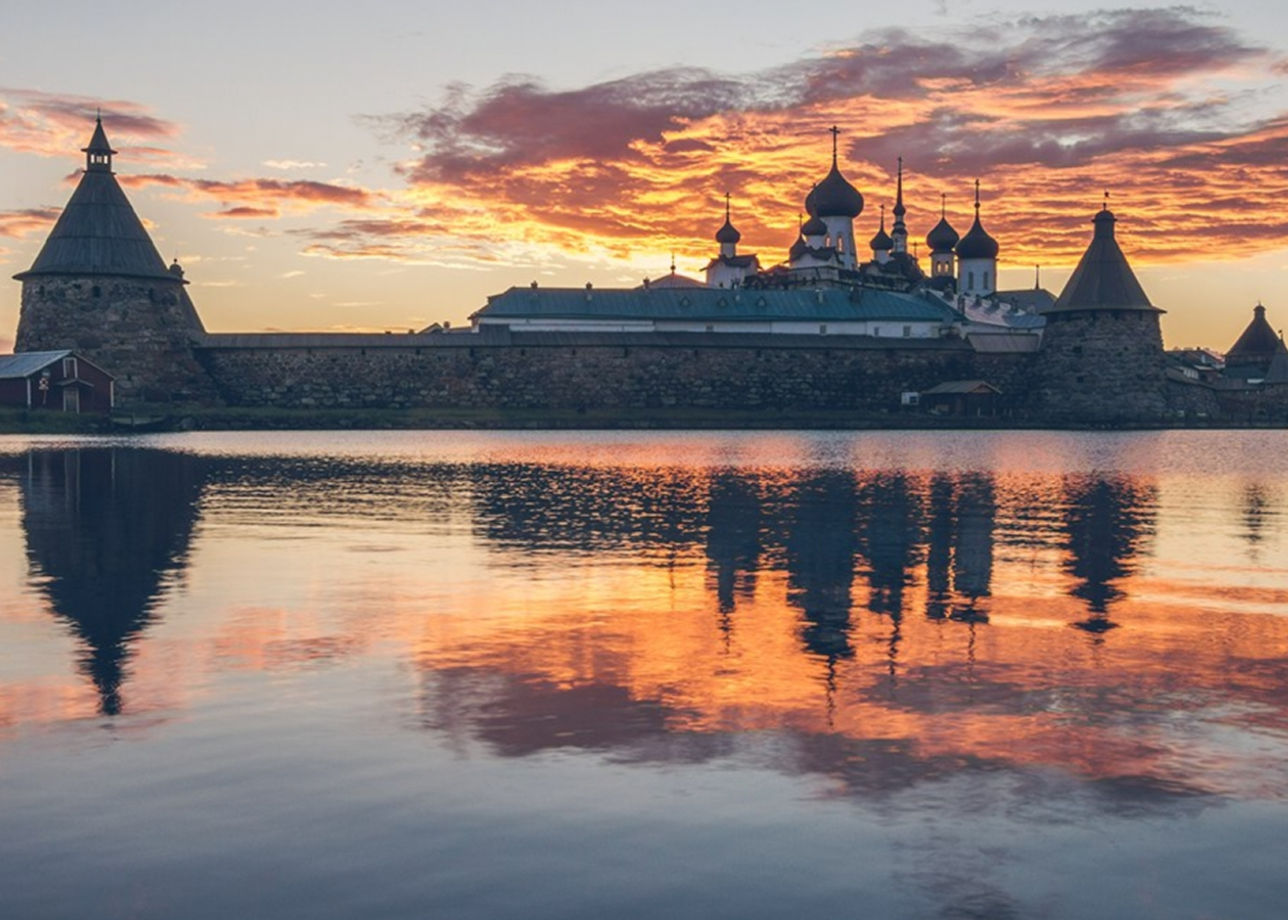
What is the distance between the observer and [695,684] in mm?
8469

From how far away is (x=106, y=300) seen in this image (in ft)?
202

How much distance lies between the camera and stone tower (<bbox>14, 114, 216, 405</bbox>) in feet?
201

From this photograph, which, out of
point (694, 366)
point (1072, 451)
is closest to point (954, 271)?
point (694, 366)

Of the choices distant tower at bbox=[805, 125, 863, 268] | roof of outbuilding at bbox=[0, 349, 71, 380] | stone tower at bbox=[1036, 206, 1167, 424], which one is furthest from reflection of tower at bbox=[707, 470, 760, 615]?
distant tower at bbox=[805, 125, 863, 268]

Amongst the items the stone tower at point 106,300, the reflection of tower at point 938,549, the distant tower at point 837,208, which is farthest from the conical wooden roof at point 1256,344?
the reflection of tower at point 938,549

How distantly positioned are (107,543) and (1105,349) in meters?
63.0

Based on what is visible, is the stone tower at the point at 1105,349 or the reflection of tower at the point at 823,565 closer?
the reflection of tower at the point at 823,565

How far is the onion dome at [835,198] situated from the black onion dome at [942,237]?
15.9 meters

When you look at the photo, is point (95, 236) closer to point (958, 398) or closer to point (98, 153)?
point (98, 153)

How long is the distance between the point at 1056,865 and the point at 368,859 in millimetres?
2695

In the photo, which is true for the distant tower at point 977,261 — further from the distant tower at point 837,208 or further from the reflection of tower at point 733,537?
the reflection of tower at point 733,537

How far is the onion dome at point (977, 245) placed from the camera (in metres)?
101

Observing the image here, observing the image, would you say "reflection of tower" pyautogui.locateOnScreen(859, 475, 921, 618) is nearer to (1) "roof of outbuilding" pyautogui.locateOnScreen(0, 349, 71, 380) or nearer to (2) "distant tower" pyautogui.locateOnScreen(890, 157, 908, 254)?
(1) "roof of outbuilding" pyautogui.locateOnScreen(0, 349, 71, 380)

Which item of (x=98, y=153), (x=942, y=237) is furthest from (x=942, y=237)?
(x=98, y=153)
